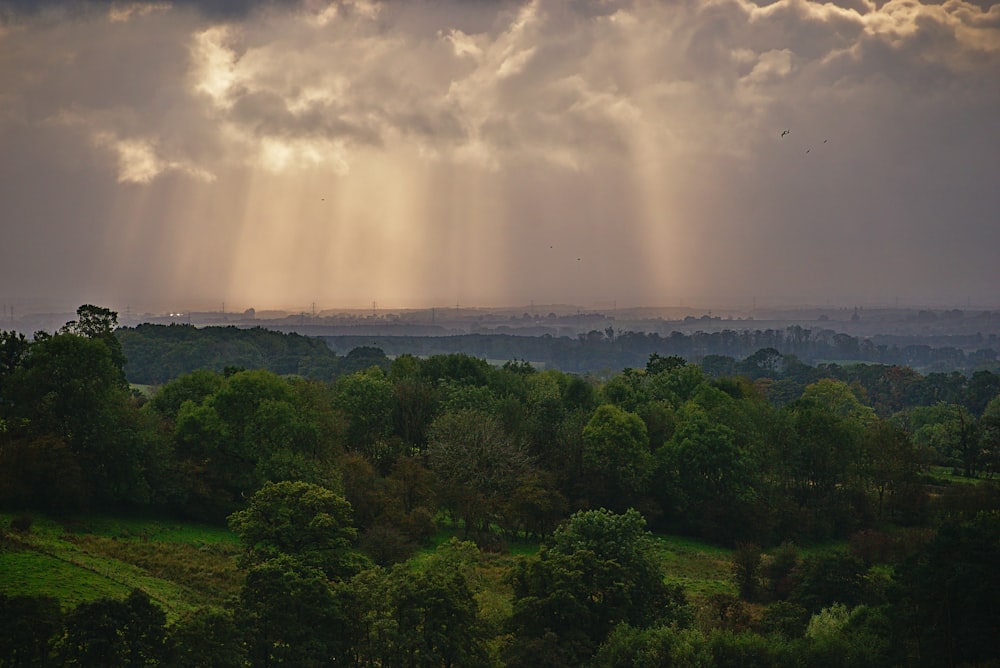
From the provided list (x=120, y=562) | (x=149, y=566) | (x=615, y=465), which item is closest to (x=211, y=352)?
(x=615, y=465)

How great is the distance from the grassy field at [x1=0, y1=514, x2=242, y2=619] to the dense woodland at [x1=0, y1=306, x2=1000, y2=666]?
1755 millimetres

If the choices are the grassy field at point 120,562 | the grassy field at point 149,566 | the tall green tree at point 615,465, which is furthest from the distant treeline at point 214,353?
the grassy field at point 120,562

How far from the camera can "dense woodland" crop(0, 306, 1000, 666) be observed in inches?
1033

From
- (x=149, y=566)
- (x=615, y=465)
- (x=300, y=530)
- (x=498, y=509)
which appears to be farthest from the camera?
(x=615, y=465)

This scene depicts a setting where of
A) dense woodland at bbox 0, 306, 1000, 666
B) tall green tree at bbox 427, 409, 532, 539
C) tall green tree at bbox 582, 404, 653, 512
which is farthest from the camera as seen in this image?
tall green tree at bbox 582, 404, 653, 512

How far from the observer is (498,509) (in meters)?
57.5

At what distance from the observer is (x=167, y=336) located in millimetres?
182625

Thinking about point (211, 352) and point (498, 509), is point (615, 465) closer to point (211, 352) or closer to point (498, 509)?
point (498, 509)

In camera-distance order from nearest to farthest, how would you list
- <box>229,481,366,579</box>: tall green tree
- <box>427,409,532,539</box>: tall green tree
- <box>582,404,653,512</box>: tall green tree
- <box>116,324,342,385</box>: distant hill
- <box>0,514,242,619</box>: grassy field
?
<box>0,514,242,619</box>: grassy field, <box>229,481,366,579</box>: tall green tree, <box>427,409,532,539</box>: tall green tree, <box>582,404,653,512</box>: tall green tree, <box>116,324,342,385</box>: distant hill

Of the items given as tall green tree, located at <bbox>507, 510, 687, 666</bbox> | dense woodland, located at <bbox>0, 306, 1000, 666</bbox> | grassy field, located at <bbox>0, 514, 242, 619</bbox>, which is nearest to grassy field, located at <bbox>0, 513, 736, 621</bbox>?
grassy field, located at <bbox>0, 514, 242, 619</bbox>

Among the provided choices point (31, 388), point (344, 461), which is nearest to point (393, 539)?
point (344, 461)

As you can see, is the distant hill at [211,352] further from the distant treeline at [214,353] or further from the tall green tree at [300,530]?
the tall green tree at [300,530]

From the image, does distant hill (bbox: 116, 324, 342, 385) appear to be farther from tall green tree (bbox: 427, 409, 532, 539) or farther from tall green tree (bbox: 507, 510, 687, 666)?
tall green tree (bbox: 507, 510, 687, 666)

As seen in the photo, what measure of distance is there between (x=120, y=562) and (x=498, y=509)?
28.0 m
